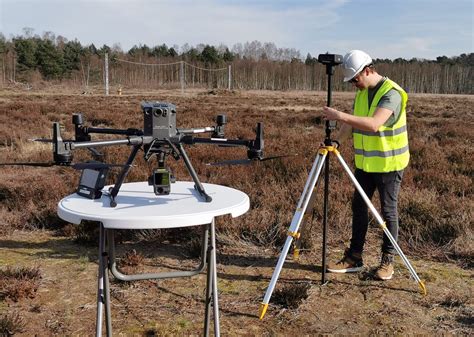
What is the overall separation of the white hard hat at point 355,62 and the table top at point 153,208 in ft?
4.84

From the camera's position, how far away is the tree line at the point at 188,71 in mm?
69375

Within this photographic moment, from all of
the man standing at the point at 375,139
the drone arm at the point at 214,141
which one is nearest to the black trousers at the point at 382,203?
the man standing at the point at 375,139

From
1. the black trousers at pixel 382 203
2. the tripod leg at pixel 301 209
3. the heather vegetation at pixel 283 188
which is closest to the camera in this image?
the tripod leg at pixel 301 209

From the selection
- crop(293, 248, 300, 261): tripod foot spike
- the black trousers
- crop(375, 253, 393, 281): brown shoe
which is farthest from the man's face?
crop(293, 248, 300, 261): tripod foot spike

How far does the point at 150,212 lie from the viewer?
218 cm

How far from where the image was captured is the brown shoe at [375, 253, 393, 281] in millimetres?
4012

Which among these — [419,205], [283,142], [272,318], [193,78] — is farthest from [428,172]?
[193,78]

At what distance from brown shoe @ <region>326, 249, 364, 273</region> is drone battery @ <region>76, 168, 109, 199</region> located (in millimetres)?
2412

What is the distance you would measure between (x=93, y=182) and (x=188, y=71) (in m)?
78.5

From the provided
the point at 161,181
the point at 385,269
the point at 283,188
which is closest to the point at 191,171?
the point at 161,181

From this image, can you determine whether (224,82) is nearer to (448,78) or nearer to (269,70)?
(269,70)

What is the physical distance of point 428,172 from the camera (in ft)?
25.5

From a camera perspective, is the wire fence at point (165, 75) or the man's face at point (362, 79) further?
the wire fence at point (165, 75)

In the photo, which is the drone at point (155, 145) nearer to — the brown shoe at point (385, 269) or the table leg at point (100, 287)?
the table leg at point (100, 287)
